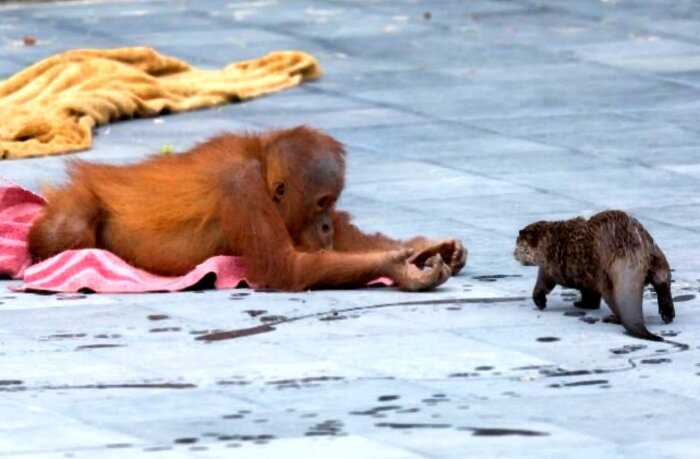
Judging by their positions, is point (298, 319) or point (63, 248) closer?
point (298, 319)

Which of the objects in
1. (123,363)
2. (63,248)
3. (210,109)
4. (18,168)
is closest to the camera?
(123,363)

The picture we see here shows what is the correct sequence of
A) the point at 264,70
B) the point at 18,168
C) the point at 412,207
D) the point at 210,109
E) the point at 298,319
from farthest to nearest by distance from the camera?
the point at 264,70
the point at 210,109
the point at 18,168
the point at 412,207
the point at 298,319

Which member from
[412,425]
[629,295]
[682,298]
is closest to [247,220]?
[629,295]

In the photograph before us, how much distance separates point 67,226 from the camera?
9656 mm

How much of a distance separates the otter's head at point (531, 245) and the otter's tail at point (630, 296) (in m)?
0.51

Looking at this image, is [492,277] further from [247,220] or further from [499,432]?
[499,432]

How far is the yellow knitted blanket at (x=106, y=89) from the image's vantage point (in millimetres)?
13219

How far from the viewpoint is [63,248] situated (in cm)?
966

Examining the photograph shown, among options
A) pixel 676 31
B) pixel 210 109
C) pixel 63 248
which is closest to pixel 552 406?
pixel 63 248

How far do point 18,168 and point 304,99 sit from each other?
119 inches

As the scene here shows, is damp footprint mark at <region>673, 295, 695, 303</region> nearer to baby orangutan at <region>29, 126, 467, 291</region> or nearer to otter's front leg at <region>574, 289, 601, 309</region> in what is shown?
otter's front leg at <region>574, 289, 601, 309</region>

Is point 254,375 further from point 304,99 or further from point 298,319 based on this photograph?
point 304,99

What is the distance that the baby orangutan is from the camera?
362 inches

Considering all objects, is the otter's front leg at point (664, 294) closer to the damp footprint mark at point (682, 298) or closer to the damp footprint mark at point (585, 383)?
the damp footprint mark at point (682, 298)
